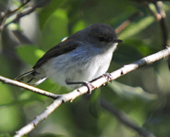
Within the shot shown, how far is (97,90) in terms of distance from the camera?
3.34 metres

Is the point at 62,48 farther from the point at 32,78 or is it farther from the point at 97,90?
the point at 97,90

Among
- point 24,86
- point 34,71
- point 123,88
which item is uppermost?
point 34,71

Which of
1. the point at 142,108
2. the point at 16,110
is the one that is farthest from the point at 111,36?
the point at 16,110

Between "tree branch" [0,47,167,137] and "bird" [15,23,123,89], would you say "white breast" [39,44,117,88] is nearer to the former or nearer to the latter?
"bird" [15,23,123,89]

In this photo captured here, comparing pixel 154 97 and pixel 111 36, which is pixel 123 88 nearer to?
pixel 154 97

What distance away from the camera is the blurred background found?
3.23 metres

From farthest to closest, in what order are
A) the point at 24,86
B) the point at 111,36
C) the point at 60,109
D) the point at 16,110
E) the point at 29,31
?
the point at 29,31
the point at 60,109
the point at 16,110
the point at 111,36
the point at 24,86

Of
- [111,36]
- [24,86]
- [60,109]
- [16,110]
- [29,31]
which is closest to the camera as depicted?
[24,86]

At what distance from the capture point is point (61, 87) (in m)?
3.36

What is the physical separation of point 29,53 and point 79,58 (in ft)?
1.82

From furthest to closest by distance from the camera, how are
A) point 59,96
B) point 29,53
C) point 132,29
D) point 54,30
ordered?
point 132,29 < point 54,30 < point 29,53 < point 59,96

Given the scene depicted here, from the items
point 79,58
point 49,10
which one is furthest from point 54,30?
point 79,58

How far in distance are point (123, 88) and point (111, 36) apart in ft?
2.69

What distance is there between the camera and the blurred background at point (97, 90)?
127 inches
